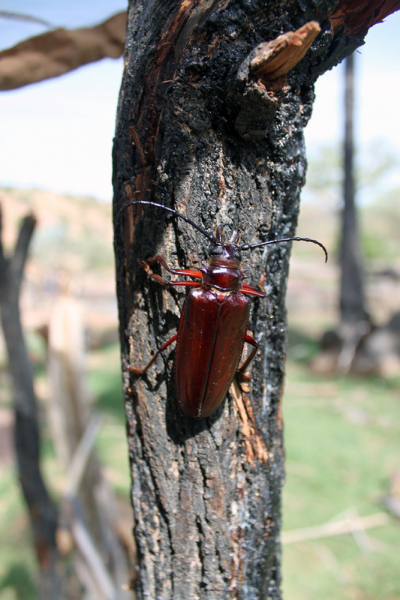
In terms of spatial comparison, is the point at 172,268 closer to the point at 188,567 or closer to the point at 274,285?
the point at 274,285

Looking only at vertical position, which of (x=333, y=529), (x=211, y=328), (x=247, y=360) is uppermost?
(x=211, y=328)

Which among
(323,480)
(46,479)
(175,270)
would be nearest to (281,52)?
(175,270)

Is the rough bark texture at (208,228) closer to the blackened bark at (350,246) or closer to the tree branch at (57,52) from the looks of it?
the tree branch at (57,52)

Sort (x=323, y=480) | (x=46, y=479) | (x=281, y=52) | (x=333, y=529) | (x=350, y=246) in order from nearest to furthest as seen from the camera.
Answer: (x=281, y=52) → (x=333, y=529) → (x=323, y=480) → (x=46, y=479) → (x=350, y=246)

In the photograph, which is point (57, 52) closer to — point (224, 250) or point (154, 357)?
point (224, 250)

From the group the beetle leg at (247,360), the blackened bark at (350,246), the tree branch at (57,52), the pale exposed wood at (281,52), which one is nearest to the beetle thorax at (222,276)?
the beetle leg at (247,360)

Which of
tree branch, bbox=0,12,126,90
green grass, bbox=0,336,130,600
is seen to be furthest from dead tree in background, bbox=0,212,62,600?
green grass, bbox=0,336,130,600
